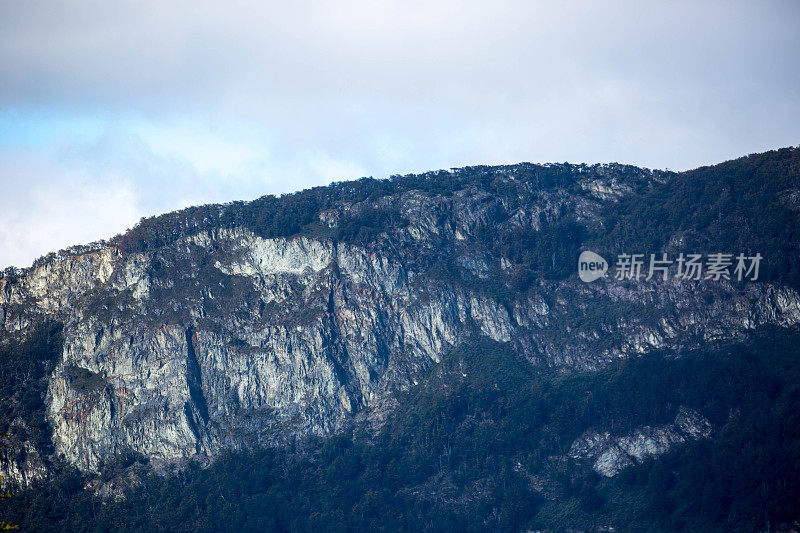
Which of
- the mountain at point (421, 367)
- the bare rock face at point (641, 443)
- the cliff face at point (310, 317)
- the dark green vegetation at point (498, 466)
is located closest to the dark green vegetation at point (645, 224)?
the mountain at point (421, 367)

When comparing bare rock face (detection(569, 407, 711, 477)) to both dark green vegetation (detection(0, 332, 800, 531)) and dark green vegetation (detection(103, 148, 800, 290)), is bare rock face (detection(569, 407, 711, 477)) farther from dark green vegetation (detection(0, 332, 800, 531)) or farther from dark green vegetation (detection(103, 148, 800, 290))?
dark green vegetation (detection(103, 148, 800, 290))

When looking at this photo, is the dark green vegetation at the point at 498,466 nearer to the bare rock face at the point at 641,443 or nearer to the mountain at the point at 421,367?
the mountain at the point at 421,367

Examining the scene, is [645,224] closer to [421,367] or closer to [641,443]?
[641,443]

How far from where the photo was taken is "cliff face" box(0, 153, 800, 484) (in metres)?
168

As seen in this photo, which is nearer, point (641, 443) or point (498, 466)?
point (641, 443)

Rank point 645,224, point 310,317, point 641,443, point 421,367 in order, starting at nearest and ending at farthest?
point 641,443 < point 421,367 < point 310,317 < point 645,224

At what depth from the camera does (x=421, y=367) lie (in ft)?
570

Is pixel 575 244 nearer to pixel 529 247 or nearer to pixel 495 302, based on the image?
pixel 529 247

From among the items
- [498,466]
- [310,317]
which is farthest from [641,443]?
[310,317]

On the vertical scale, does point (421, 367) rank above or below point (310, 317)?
below

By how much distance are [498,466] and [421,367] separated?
25847 mm

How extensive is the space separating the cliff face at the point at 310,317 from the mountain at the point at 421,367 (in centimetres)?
43

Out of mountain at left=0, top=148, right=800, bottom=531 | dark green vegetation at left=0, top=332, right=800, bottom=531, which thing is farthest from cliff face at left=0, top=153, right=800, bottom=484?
dark green vegetation at left=0, top=332, right=800, bottom=531

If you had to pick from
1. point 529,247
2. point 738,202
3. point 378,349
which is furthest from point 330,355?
point 738,202
